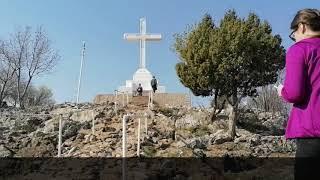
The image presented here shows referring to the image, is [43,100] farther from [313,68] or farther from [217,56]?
[313,68]

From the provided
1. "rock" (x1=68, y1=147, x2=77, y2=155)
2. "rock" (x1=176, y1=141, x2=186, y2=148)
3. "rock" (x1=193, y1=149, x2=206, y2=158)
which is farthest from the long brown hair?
"rock" (x1=68, y1=147, x2=77, y2=155)

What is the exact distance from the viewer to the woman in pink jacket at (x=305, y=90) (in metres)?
3.41

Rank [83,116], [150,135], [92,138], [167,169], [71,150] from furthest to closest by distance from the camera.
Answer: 1. [83,116]
2. [92,138]
3. [150,135]
4. [71,150]
5. [167,169]

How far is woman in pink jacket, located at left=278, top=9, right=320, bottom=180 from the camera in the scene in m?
3.41

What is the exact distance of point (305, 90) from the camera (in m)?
3.52

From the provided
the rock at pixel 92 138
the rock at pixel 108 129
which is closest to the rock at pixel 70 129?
the rock at pixel 108 129

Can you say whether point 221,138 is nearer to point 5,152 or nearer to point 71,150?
point 71,150

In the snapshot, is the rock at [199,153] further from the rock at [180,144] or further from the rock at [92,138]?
the rock at [92,138]

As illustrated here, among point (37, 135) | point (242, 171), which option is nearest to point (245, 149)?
point (242, 171)

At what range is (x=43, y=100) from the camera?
68.2m

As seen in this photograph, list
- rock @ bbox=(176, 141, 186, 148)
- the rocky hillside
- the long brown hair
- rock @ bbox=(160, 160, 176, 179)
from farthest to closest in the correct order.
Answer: rock @ bbox=(176, 141, 186, 148), the rocky hillside, rock @ bbox=(160, 160, 176, 179), the long brown hair

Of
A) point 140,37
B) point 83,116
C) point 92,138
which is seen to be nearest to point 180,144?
point 92,138

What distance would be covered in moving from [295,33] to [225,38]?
16210 mm

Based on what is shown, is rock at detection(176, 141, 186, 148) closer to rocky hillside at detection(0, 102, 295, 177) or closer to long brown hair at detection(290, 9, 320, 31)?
rocky hillside at detection(0, 102, 295, 177)
